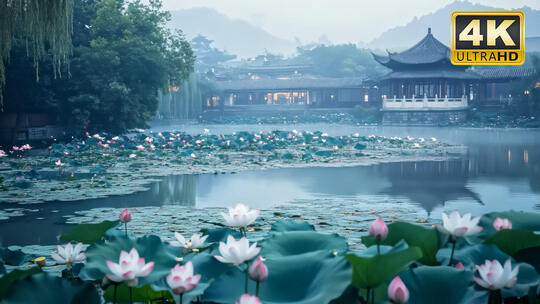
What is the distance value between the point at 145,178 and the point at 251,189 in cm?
184

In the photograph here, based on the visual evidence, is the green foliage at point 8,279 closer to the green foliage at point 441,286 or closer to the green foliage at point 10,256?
→ the green foliage at point 10,256

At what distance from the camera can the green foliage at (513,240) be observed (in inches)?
67.1

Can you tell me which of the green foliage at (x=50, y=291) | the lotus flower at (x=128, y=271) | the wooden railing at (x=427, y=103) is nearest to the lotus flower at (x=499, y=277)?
the lotus flower at (x=128, y=271)

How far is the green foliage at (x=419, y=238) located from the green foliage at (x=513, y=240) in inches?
7.2

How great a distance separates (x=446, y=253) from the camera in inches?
70.6

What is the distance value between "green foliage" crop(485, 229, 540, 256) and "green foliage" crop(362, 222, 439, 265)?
7.2 inches

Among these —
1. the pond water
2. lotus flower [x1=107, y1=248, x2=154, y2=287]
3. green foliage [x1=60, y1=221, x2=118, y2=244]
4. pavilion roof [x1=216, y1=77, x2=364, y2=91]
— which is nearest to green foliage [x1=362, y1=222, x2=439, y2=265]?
lotus flower [x1=107, y1=248, x2=154, y2=287]

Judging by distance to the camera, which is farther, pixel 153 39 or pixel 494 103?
pixel 494 103

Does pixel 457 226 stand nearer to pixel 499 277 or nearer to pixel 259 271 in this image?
pixel 499 277

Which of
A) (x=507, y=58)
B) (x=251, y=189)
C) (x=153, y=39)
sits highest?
(x=153, y=39)

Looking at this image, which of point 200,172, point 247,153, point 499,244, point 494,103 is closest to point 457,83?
point 494,103

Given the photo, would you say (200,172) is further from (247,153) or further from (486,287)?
(486,287)

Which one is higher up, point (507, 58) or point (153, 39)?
point (153, 39)

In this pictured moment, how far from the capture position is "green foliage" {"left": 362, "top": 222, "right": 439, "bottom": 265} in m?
1.77
